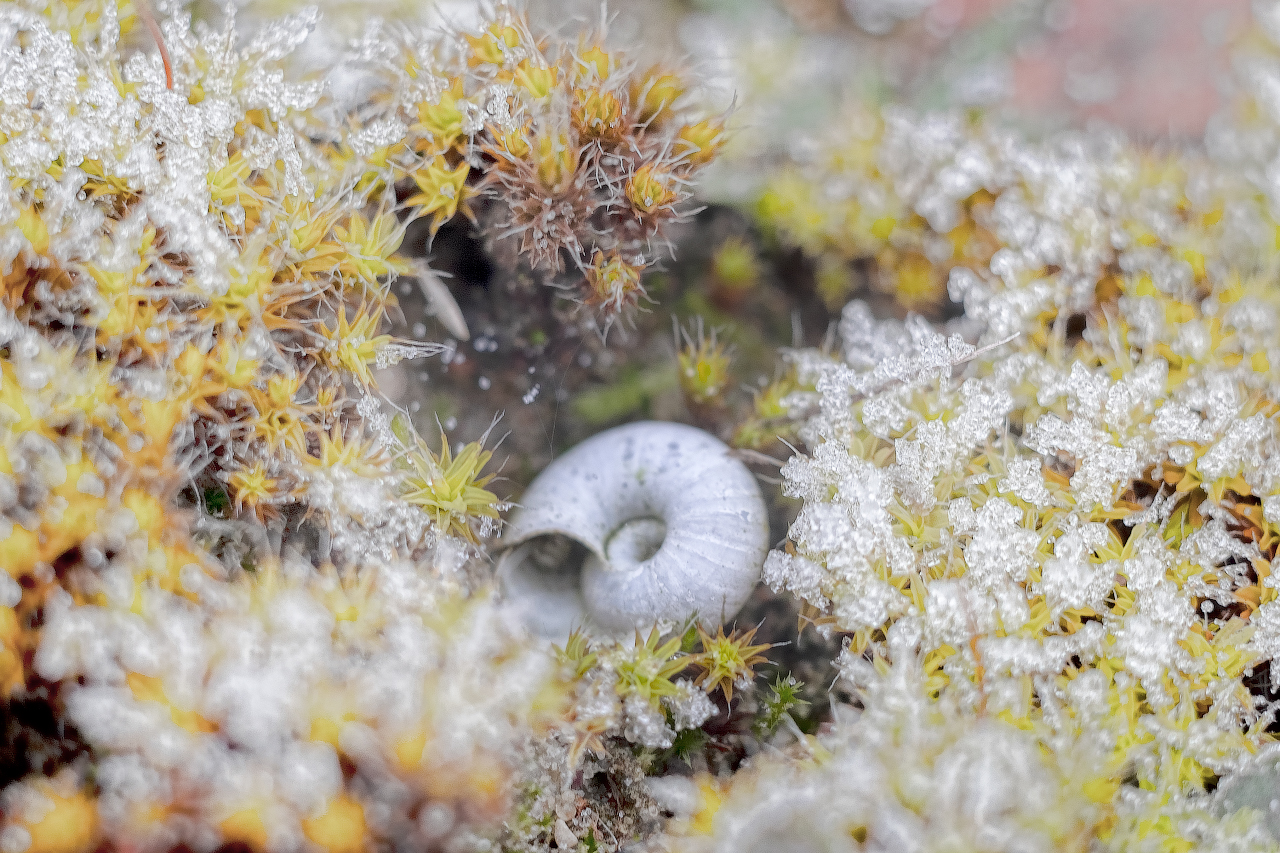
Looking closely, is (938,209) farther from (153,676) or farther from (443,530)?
(153,676)

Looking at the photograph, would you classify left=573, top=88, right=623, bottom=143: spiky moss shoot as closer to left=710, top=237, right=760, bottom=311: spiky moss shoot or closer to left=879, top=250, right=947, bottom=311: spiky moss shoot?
left=710, top=237, right=760, bottom=311: spiky moss shoot

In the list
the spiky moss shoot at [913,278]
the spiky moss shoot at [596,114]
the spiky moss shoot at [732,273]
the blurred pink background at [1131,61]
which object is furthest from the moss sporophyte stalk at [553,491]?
the blurred pink background at [1131,61]

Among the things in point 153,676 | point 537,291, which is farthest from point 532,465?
point 153,676

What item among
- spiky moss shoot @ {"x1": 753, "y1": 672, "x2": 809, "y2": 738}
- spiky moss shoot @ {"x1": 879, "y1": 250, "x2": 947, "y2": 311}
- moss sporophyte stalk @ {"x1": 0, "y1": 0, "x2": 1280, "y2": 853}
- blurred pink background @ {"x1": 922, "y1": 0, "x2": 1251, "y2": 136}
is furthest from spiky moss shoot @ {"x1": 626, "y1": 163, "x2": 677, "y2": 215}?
blurred pink background @ {"x1": 922, "y1": 0, "x2": 1251, "y2": 136}

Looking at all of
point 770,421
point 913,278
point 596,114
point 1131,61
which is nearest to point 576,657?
point 770,421

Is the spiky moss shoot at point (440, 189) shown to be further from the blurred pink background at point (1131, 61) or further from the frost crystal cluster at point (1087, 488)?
the blurred pink background at point (1131, 61)

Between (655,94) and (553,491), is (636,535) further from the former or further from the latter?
(655,94)
